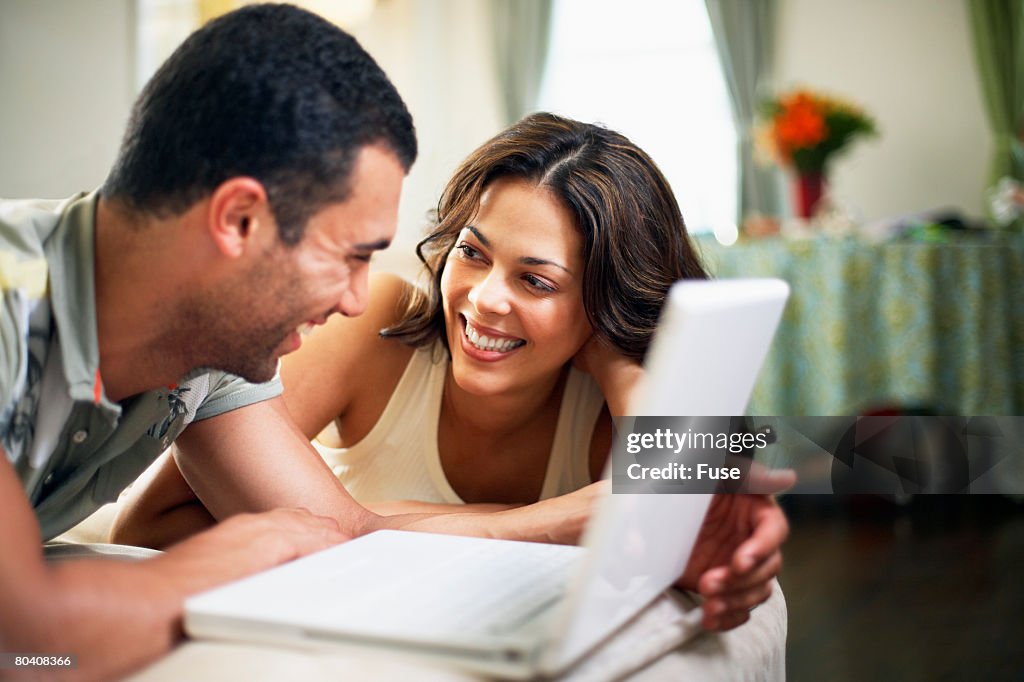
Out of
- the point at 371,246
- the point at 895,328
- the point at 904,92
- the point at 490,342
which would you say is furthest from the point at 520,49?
the point at 371,246

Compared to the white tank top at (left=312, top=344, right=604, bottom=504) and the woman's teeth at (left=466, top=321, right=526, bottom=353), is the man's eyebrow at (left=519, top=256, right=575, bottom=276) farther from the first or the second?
the white tank top at (left=312, top=344, right=604, bottom=504)

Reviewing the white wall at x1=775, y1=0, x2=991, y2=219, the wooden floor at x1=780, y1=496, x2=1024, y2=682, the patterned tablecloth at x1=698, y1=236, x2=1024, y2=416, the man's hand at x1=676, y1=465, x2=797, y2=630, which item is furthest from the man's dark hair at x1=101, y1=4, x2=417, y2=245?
the white wall at x1=775, y1=0, x2=991, y2=219

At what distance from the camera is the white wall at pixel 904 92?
16.0ft

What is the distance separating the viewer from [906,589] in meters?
2.47

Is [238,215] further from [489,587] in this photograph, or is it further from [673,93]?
[673,93]

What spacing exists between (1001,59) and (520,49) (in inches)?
96.5

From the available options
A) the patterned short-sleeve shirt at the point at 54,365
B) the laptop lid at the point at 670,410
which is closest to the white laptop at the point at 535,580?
the laptop lid at the point at 670,410

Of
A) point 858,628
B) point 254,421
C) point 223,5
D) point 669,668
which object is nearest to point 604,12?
point 223,5

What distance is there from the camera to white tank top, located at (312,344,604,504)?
1625 millimetres

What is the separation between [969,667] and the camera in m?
1.99

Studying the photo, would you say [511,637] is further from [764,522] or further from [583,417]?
[583,417]

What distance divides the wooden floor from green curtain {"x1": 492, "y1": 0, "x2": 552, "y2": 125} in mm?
3059

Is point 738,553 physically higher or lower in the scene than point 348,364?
higher

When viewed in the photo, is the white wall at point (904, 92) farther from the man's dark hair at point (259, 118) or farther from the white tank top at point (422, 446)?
the man's dark hair at point (259, 118)
